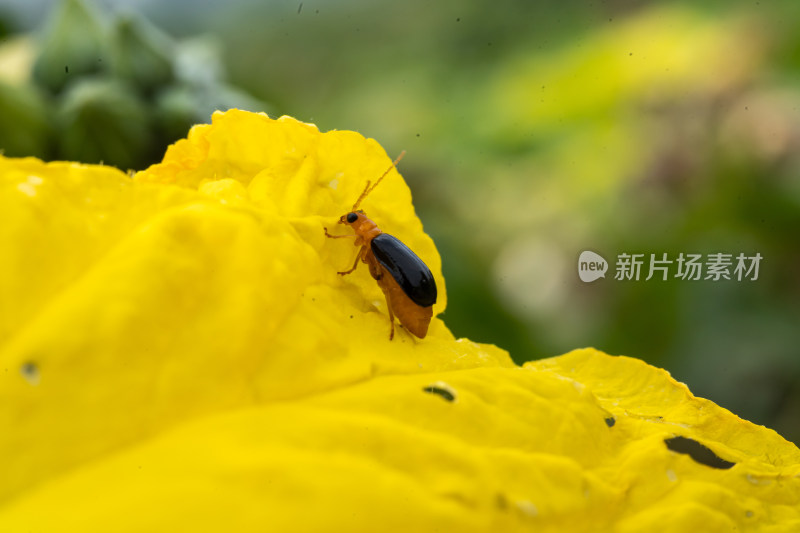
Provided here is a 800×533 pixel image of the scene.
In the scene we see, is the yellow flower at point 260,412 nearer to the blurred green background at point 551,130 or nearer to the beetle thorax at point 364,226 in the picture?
the beetle thorax at point 364,226

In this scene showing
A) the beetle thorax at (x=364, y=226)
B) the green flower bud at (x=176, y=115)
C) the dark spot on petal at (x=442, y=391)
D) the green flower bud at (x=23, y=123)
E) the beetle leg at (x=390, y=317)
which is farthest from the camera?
the green flower bud at (x=176, y=115)

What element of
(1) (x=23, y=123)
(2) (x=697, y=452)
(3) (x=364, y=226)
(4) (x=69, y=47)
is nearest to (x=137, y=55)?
(4) (x=69, y=47)

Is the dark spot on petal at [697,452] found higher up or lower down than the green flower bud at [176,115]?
lower down

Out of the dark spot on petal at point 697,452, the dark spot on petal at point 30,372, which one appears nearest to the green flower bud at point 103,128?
the dark spot on petal at point 30,372

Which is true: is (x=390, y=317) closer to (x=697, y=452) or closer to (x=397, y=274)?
(x=397, y=274)

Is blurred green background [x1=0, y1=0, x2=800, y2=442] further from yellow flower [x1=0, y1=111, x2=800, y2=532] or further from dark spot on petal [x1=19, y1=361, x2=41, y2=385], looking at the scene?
dark spot on petal [x1=19, y1=361, x2=41, y2=385]
